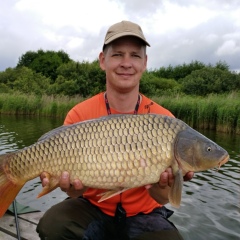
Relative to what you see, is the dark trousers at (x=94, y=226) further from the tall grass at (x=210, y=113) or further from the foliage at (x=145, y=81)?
the foliage at (x=145, y=81)

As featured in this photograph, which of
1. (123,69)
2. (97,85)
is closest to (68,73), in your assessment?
(97,85)

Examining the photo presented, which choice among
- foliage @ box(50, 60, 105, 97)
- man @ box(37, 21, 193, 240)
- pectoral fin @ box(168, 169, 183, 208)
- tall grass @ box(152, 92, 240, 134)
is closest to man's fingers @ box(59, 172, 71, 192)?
man @ box(37, 21, 193, 240)

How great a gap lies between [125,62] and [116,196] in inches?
36.6

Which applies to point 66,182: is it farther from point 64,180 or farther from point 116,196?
point 116,196

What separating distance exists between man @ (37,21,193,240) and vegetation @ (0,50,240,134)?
357 inches

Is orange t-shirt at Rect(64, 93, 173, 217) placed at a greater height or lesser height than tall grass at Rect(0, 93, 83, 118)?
greater

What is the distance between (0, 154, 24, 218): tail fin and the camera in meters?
2.08

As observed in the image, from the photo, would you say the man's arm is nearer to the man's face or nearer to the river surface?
the man's face

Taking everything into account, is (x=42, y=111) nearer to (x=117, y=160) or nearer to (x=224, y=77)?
(x=224, y=77)

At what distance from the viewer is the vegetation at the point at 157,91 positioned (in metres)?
11.9

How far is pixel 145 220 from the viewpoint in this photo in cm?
236

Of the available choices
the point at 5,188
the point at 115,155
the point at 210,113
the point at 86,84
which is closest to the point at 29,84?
the point at 86,84

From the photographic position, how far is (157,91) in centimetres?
2248

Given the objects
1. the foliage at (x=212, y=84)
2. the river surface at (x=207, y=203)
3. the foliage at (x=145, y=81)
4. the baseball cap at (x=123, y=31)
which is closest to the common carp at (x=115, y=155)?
the baseball cap at (x=123, y=31)
